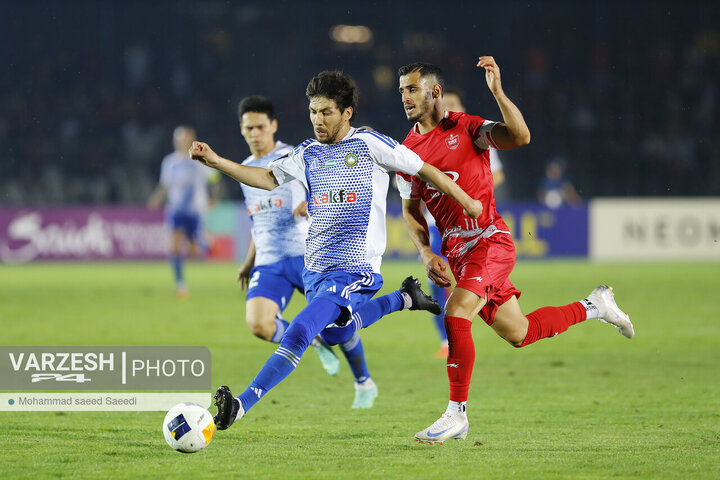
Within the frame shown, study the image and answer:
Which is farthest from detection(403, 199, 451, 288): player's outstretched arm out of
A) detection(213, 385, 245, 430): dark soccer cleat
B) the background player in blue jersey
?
the background player in blue jersey

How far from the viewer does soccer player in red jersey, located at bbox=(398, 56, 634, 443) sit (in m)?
5.26

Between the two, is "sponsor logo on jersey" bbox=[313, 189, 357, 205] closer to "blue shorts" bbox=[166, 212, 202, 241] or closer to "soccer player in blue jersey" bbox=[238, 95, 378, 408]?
"soccer player in blue jersey" bbox=[238, 95, 378, 408]

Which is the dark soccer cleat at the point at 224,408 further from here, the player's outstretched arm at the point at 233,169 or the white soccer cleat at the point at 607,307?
the white soccer cleat at the point at 607,307

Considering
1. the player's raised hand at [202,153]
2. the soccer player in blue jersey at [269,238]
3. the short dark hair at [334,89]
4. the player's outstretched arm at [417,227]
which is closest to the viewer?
the player's raised hand at [202,153]

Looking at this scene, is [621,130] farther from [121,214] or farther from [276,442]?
[276,442]

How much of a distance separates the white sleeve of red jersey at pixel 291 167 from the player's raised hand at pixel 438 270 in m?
0.85

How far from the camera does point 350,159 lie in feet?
17.3

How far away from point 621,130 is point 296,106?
29.1ft

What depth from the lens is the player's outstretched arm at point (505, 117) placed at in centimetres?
504

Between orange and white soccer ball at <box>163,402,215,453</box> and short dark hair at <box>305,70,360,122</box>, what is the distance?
1.79 m

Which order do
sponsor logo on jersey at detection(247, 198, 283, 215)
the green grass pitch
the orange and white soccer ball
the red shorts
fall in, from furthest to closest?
1. sponsor logo on jersey at detection(247, 198, 283, 215)
2. the red shorts
3. the orange and white soccer ball
4. the green grass pitch

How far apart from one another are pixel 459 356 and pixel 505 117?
1.33 m

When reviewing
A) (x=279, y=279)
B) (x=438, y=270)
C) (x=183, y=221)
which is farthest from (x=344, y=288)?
Answer: (x=183, y=221)

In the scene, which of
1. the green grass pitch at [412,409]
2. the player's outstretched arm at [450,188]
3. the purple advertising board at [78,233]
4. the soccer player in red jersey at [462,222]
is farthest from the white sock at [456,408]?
the purple advertising board at [78,233]
